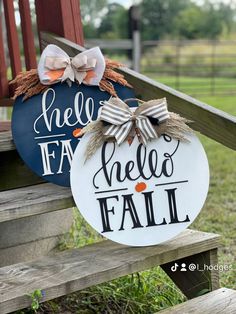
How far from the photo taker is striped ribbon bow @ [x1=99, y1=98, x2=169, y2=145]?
184 cm

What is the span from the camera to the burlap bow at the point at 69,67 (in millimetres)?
1978

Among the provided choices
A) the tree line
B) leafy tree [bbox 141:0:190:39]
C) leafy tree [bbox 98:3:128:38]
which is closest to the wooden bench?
leafy tree [bbox 98:3:128:38]

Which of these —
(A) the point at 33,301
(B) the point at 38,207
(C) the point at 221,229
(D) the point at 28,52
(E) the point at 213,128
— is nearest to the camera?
(A) the point at 33,301

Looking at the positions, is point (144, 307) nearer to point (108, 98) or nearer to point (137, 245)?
point (137, 245)

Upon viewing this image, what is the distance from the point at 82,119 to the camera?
205 cm

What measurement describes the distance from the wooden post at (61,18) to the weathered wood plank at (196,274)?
93 cm

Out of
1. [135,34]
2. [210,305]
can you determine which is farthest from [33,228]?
[135,34]

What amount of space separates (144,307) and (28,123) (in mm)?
756

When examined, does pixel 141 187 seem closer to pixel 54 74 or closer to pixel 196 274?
pixel 196 274

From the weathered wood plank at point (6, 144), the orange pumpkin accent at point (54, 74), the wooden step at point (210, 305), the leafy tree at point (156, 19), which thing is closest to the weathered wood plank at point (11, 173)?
the weathered wood plank at point (6, 144)

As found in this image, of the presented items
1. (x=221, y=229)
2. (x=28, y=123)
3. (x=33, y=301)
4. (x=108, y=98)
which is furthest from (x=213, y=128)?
(x=221, y=229)

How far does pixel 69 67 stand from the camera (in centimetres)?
202

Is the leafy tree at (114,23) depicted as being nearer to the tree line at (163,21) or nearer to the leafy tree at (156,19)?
the tree line at (163,21)

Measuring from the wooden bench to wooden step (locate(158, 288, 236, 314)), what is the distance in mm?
146
